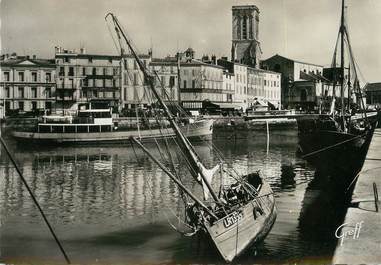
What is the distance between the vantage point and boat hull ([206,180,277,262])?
532 inches

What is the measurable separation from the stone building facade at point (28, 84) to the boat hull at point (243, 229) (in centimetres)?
5745

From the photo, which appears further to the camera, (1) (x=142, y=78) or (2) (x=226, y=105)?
(2) (x=226, y=105)

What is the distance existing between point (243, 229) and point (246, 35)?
80.2 metres

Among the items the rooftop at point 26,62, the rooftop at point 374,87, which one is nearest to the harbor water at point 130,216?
the rooftop at point 26,62

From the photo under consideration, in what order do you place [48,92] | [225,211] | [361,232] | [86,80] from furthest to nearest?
[86,80] → [48,92] → [225,211] → [361,232]

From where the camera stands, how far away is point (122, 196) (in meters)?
23.7

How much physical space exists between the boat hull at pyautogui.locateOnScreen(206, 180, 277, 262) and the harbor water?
1.03 feet

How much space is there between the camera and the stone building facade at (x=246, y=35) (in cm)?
8262

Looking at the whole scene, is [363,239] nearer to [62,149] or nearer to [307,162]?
[307,162]

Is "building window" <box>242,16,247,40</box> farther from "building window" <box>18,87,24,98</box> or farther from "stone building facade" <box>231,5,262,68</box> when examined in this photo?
"building window" <box>18,87,24,98</box>

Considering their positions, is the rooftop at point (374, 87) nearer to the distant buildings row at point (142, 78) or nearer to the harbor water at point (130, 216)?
the distant buildings row at point (142, 78)

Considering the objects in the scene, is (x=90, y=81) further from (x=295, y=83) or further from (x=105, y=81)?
(x=295, y=83)

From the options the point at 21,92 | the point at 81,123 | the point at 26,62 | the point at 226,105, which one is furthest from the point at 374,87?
the point at 81,123

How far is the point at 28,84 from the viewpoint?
71312mm
